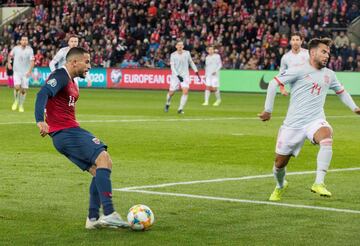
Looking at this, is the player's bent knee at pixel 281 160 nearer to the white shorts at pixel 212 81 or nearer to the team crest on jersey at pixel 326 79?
the team crest on jersey at pixel 326 79

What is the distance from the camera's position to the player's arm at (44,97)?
9.62m

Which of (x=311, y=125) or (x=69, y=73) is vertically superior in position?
(x=69, y=73)

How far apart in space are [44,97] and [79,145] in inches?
24.7

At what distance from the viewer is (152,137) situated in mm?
20609

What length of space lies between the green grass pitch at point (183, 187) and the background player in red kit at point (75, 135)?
25 cm

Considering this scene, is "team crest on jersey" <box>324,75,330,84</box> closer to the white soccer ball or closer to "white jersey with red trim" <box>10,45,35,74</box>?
the white soccer ball

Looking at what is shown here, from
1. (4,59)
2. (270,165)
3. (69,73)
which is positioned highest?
(69,73)

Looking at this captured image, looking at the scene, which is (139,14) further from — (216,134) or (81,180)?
(81,180)

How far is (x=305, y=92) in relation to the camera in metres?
12.0

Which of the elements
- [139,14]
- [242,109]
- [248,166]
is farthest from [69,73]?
[139,14]

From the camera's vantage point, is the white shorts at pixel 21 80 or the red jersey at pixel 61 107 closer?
the red jersey at pixel 61 107

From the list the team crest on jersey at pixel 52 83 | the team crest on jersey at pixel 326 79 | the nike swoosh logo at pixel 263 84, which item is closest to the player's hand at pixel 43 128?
the team crest on jersey at pixel 52 83

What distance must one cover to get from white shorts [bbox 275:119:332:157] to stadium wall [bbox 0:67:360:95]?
2947 cm

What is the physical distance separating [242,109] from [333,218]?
21.7 meters
